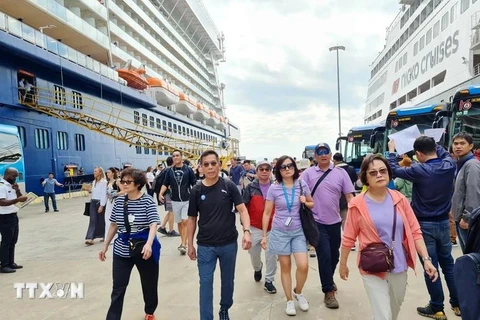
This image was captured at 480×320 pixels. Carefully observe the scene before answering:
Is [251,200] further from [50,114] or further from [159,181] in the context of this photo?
[50,114]

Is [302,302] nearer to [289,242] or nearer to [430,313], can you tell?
[289,242]

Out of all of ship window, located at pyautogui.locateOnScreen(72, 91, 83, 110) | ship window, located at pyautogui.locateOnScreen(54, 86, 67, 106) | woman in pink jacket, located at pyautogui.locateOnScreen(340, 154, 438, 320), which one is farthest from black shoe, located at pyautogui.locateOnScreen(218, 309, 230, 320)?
Answer: ship window, located at pyautogui.locateOnScreen(72, 91, 83, 110)

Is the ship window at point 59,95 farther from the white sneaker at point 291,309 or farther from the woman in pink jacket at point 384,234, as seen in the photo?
the woman in pink jacket at point 384,234

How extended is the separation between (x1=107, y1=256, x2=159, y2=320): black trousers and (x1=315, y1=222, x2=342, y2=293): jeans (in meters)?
1.76

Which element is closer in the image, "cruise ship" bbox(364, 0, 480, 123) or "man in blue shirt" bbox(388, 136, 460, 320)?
"man in blue shirt" bbox(388, 136, 460, 320)

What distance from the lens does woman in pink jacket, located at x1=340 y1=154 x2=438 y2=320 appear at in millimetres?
2590

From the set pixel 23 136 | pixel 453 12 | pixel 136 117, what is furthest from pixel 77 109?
pixel 453 12

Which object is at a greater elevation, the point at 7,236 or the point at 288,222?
the point at 288,222

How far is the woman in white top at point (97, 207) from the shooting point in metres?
7.30

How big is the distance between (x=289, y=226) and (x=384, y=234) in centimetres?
121

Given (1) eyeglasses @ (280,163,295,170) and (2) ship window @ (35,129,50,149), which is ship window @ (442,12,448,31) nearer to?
(1) eyeglasses @ (280,163,295,170)

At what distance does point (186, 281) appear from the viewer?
15.7 ft

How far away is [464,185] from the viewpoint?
11.6ft

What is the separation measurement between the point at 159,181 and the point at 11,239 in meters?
2.65
